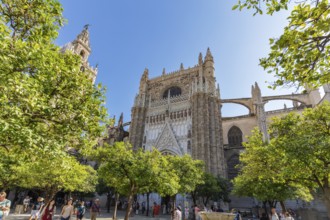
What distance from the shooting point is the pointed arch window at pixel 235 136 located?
116ft

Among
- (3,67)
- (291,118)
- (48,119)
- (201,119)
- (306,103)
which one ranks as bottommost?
(48,119)

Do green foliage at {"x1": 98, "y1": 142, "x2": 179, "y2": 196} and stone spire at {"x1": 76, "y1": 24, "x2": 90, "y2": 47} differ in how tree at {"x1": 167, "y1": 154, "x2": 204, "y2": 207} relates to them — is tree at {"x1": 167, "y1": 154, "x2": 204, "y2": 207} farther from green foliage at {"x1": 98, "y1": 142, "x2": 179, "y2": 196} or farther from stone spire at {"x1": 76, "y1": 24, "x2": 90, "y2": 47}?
stone spire at {"x1": 76, "y1": 24, "x2": 90, "y2": 47}

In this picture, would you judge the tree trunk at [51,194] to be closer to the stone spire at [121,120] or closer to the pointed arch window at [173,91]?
the pointed arch window at [173,91]

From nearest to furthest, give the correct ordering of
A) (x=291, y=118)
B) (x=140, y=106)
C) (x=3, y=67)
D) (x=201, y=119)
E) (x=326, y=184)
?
(x=3, y=67)
(x=326, y=184)
(x=291, y=118)
(x=201, y=119)
(x=140, y=106)

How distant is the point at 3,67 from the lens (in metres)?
4.64

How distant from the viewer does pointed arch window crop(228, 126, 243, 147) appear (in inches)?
1394

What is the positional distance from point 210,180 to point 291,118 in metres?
13.4

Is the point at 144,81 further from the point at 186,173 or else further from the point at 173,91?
the point at 186,173

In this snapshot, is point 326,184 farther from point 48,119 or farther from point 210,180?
point 210,180

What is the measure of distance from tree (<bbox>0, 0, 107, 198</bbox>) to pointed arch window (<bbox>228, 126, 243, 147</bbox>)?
103ft

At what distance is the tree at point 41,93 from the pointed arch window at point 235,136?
1241 inches

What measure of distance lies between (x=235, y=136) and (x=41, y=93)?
34.2 m

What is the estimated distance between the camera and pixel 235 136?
3600cm

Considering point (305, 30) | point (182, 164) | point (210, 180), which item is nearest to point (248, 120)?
point (210, 180)
